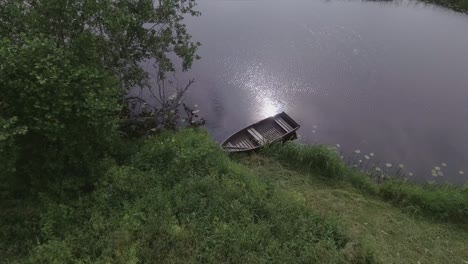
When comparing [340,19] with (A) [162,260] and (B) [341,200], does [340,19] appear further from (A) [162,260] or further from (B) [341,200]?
(A) [162,260]

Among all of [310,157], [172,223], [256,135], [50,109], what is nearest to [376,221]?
[310,157]

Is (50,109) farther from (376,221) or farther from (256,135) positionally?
(376,221)

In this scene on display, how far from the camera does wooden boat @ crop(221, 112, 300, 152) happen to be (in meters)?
11.4

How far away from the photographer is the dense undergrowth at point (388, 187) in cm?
964

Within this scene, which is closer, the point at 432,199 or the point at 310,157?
the point at 432,199

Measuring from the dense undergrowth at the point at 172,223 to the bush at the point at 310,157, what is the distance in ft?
8.89

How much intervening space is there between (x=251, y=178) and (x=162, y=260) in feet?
9.94

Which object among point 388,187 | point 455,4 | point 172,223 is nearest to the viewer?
point 172,223

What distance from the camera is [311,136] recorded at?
12.8m

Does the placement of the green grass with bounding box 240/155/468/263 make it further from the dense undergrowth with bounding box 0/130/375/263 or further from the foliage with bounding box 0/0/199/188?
the foliage with bounding box 0/0/199/188

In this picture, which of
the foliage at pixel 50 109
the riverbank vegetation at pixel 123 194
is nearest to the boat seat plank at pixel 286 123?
the riverbank vegetation at pixel 123 194

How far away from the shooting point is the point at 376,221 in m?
8.96

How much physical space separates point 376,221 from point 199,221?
15.3ft

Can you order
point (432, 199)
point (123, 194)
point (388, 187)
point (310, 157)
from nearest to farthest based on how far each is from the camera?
point (123, 194) < point (432, 199) < point (388, 187) < point (310, 157)
